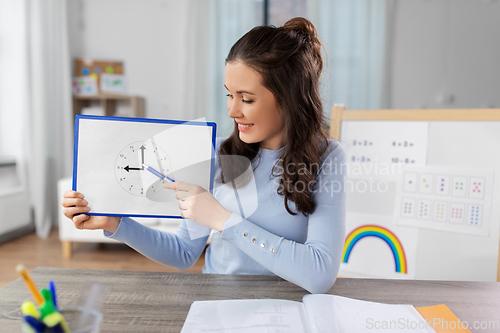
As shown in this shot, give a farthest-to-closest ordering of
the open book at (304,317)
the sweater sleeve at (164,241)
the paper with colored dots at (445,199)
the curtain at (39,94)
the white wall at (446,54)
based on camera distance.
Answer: the white wall at (446,54) < the curtain at (39,94) < the paper with colored dots at (445,199) < the sweater sleeve at (164,241) < the open book at (304,317)

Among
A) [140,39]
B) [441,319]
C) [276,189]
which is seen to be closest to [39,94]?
[140,39]

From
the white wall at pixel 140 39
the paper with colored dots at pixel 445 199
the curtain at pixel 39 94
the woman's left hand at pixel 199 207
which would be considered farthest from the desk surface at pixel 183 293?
the white wall at pixel 140 39

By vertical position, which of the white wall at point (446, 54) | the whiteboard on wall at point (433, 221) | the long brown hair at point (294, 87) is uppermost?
the white wall at point (446, 54)

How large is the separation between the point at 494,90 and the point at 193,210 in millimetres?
3399

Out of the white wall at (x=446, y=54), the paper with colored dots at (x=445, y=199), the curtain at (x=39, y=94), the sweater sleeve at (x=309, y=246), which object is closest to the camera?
the sweater sleeve at (x=309, y=246)

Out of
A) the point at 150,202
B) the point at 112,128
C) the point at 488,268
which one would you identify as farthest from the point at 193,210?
the point at 488,268

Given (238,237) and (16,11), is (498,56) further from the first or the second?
(16,11)

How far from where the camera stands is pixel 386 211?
4.40ft

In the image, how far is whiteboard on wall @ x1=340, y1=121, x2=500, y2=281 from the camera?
1.18 m

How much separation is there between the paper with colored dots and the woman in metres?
0.58

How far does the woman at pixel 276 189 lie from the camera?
27.9 inches

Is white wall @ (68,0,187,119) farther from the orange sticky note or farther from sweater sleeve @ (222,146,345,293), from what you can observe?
the orange sticky note

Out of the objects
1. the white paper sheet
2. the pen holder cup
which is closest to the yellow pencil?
the pen holder cup

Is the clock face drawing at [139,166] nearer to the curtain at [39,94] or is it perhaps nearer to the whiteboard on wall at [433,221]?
the whiteboard on wall at [433,221]
